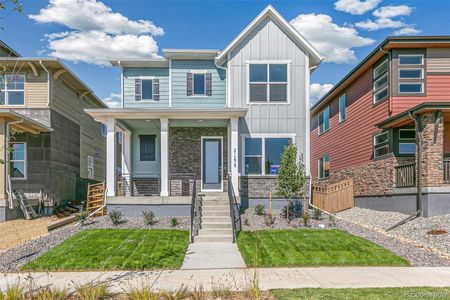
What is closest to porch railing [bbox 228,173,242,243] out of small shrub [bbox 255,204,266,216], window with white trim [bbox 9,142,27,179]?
small shrub [bbox 255,204,266,216]

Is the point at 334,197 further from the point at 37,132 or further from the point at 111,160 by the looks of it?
the point at 37,132

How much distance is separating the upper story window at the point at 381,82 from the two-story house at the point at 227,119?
2929 millimetres

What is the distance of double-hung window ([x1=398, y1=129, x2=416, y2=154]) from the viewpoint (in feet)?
56.9

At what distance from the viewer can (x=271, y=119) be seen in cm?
1747

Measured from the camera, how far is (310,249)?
1052 centimetres

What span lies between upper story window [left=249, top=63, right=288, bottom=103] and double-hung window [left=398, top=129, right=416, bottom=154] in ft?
17.0

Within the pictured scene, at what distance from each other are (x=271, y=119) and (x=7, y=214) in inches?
451

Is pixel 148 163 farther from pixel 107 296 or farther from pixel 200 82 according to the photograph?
pixel 107 296

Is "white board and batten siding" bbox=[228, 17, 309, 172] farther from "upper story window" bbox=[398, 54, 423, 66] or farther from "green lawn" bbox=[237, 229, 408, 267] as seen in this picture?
"green lawn" bbox=[237, 229, 408, 267]

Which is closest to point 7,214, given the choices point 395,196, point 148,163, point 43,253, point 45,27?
point 148,163

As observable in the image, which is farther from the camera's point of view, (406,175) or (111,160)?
(406,175)

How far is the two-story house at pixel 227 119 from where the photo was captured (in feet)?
55.6

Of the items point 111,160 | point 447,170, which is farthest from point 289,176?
point 111,160

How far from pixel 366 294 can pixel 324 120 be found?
22999 millimetres
